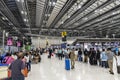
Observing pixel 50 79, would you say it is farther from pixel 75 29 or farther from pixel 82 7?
pixel 75 29

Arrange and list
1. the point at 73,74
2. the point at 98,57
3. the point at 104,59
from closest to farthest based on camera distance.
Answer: the point at 73,74
the point at 104,59
the point at 98,57

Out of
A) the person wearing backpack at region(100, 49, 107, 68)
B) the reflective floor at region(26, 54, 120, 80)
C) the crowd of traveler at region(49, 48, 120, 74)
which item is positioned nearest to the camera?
the reflective floor at region(26, 54, 120, 80)

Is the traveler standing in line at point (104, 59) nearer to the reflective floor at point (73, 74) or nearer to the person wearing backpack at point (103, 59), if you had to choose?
→ the person wearing backpack at point (103, 59)

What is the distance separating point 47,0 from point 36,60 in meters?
6.61

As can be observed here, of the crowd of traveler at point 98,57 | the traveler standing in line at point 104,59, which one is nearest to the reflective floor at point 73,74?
the crowd of traveler at point 98,57

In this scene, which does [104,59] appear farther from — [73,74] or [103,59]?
[73,74]

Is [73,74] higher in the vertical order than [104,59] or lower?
lower

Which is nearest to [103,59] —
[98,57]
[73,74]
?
[98,57]

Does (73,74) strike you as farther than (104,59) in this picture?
No

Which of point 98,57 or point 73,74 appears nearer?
point 73,74

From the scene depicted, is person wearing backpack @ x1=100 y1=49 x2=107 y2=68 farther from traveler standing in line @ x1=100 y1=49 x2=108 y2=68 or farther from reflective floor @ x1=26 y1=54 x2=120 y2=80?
reflective floor @ x1=26 y1=54 x2=120 y2=80

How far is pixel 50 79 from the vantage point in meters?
9.69

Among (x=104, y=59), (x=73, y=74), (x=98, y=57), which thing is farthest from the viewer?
(x=98, y=57)

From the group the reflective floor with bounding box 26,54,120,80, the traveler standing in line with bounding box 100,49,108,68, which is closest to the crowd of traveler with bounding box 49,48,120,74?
the traveler standing in line with bounding box 100,49,108,68
